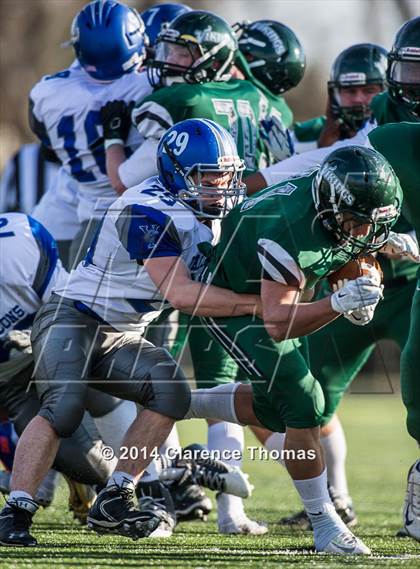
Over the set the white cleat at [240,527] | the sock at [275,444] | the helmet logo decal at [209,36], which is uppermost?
the helmet logo decal at [209,36]

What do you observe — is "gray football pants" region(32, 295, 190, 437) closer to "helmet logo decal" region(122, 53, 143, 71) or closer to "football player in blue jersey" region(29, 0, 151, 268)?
"football player in blue jersey" region(29, 0, 151, 268)

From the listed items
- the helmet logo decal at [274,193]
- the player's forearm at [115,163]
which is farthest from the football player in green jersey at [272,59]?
the helmet logo decal at [274,193]

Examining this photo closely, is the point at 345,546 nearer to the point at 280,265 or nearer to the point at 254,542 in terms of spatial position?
the point at 254,542

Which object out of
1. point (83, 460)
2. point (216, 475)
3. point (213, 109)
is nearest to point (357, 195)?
point (216, 475)

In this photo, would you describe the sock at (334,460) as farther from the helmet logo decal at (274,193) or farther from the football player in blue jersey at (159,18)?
the football player in blue jersey at (159,18)

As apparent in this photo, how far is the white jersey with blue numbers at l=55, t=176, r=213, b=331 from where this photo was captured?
14.2 feet

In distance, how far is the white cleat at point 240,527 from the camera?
493 cm

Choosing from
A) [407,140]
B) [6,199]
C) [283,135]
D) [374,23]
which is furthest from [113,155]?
[374,23]

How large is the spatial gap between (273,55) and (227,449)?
80.9 inches

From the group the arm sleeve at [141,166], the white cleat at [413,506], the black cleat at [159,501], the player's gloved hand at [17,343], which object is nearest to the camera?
the white cleat at [413,506]

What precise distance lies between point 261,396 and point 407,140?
1100 millimetres

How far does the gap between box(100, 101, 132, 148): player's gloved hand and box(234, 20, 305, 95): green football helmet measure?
77 cm

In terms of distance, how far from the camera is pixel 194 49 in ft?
17.8

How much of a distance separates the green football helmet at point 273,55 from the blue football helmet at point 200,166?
62.9 inches
